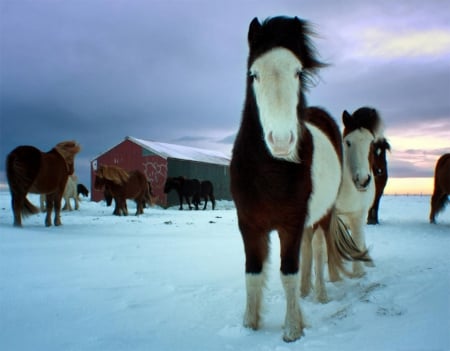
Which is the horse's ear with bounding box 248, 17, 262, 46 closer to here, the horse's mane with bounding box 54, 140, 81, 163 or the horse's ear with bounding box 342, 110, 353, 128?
the horse's ear with bounding box 342, 110, 353, 128

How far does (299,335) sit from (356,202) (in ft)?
7.53

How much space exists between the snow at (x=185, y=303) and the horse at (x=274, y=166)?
339 millimetres

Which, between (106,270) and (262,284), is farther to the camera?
(106,270)

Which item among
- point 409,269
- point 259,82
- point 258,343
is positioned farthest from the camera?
point 409,269

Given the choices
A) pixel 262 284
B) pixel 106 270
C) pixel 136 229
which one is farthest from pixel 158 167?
pixel 262 284

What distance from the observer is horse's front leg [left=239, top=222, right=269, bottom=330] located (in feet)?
8.36

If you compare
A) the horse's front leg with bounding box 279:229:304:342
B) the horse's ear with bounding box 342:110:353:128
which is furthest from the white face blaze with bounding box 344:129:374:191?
the horse's front leg with bounding box 279:229:304:342

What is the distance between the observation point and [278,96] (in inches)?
79.6

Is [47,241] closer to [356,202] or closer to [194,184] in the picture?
[356,202]

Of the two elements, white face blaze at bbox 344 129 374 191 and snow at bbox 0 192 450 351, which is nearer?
snow at bbox 0 192 450 351

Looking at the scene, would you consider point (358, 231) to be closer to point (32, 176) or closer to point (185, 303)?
point (185, 303)

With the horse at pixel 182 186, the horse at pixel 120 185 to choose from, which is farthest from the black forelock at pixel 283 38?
the horse at pixel 182 186

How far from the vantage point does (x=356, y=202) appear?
4.22m

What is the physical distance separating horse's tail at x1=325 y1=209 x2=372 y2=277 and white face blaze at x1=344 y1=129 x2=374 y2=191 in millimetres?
458
